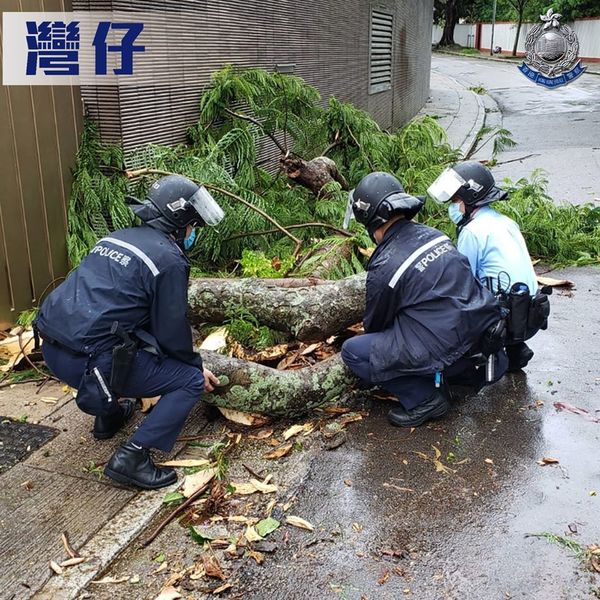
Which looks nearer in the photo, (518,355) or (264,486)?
(264,486)

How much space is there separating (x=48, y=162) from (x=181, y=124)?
1627 millimetres

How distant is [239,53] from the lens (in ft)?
25.2

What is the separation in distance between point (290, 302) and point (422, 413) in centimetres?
122

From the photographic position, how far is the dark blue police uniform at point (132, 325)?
361cm

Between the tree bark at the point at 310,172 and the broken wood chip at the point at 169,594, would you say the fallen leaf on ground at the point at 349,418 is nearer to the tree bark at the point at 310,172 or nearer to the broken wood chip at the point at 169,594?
the broken wood chip at the point at 169,594

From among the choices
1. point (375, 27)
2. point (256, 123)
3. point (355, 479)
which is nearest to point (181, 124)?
point (256, 123)

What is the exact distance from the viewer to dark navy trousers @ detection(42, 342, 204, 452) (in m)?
3.69

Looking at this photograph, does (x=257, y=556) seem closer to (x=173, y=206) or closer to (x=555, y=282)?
(x=173, y=206)

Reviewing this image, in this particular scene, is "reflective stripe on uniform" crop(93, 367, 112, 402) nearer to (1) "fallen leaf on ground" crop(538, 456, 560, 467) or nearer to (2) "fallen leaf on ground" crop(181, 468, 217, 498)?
(2) "fallen leaf on ground" crop(181, 468, 217, 498)

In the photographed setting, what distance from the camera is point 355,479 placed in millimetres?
3805

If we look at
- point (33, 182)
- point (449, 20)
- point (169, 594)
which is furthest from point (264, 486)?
point (449, 20)

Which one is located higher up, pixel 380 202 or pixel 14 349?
pixel 380 202

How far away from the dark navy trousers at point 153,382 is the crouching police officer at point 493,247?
207 cm

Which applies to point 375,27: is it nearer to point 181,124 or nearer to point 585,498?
point 181,124
